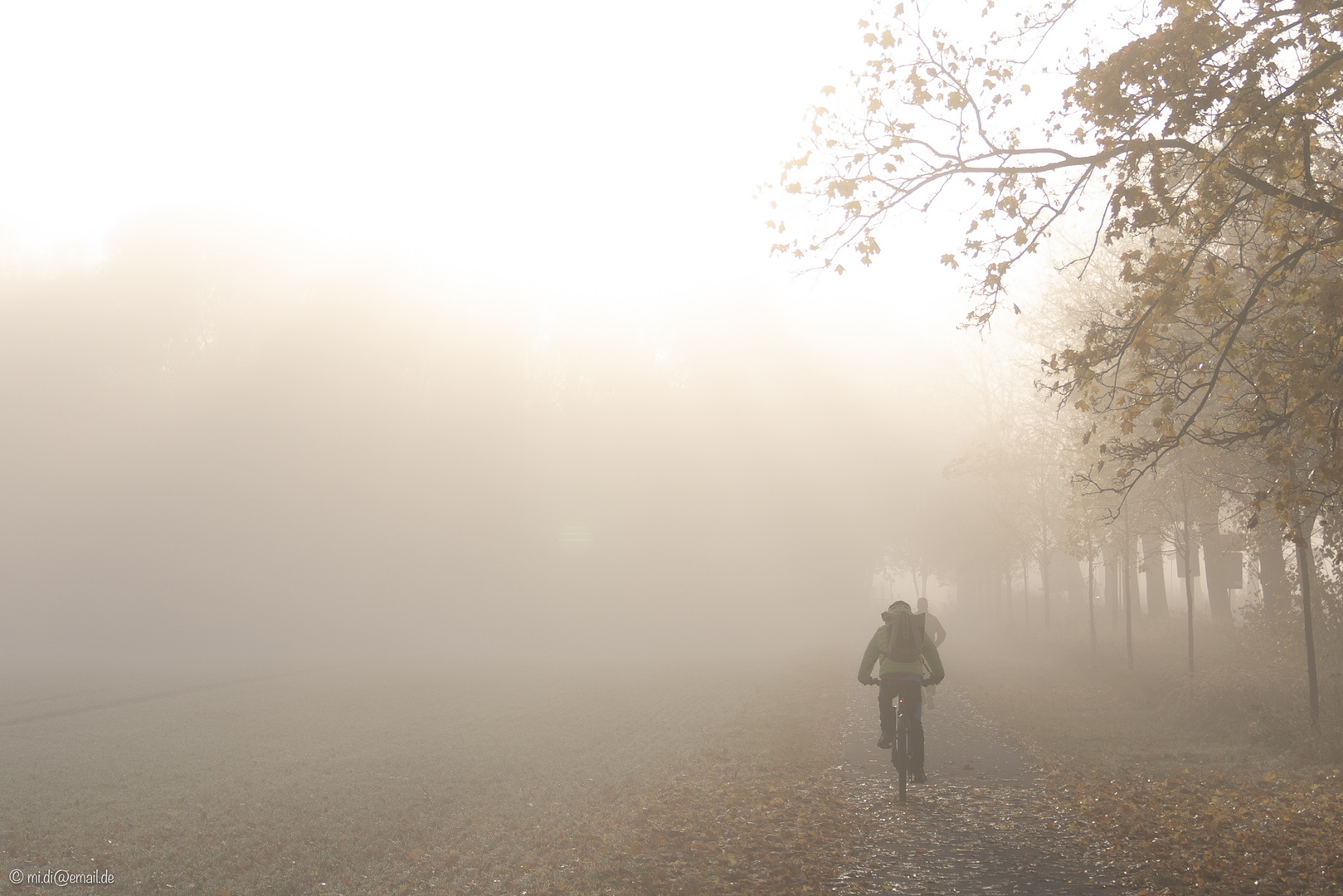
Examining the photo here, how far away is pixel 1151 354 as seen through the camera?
9.61 meters

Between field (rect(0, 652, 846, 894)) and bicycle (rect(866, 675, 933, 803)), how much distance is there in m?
0.81

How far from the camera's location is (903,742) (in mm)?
11086

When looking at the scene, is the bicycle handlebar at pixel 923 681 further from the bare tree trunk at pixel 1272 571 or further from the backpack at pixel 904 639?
the bare tree trunk at pixel 1272 571

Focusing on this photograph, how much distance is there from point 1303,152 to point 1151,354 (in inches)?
86.9

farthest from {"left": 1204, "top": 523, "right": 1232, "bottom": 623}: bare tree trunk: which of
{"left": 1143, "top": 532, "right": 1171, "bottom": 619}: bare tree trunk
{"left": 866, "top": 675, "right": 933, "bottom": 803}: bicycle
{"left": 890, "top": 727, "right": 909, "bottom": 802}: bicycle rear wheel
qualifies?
{"left": 890, "top": 727, "right": 909, "bottom": 802}: bicycle rear wheel

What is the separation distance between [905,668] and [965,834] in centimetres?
214

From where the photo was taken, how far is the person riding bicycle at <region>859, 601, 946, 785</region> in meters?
11.1

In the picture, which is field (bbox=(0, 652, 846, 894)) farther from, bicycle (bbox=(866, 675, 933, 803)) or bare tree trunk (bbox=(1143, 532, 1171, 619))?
bare tree trunk (bbox=(1143, 532, 1171, 619))

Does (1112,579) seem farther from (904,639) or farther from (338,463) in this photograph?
(338,463)

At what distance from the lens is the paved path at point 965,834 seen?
7867 millimetres

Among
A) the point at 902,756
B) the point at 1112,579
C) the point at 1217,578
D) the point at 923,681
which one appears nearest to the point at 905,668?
the point at 923,681

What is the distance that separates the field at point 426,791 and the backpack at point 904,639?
74.1 inches

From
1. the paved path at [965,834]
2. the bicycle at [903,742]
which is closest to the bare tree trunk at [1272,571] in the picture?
the paved path at [965,834]

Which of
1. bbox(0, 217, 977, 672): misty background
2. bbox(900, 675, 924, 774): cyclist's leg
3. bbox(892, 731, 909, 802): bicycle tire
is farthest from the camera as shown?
bbox(0, 217, 977, 672): misty background
